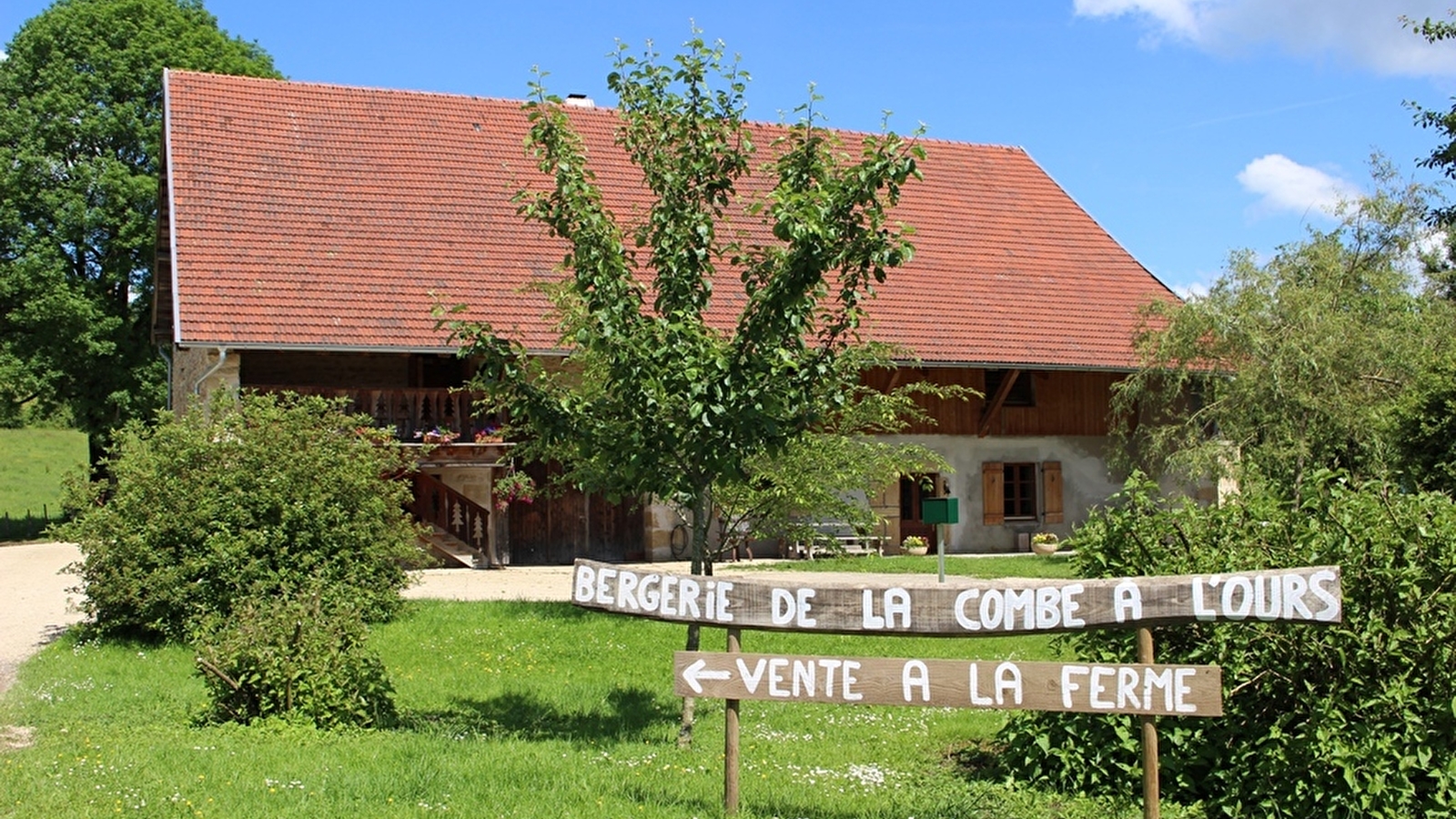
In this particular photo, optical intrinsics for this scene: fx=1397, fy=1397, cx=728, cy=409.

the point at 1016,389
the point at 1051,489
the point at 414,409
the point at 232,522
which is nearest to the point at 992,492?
the point at 1051,489

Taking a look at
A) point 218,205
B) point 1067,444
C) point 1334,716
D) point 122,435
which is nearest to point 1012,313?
point 1067,444

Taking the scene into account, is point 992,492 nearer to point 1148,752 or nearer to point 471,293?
point 471,293

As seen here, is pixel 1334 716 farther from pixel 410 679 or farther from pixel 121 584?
pixel 121 584

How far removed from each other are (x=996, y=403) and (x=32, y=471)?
34095 mm

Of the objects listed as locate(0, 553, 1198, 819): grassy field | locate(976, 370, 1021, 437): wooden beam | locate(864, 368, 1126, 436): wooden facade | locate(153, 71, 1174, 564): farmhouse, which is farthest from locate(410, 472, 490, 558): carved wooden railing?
locate(976, 370, 1021, 437): wooden beam

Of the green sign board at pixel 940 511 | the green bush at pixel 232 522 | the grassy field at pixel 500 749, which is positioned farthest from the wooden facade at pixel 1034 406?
the green bush at pixel 232 522

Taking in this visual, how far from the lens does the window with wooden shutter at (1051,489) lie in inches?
968

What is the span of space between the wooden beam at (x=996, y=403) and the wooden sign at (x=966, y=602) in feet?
55.4

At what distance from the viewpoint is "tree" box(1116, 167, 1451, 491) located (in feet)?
61.9

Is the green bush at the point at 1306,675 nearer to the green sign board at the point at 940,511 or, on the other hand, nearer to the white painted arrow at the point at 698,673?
the white painted arrow at the point at 698,673

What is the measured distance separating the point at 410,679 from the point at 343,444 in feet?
12.4

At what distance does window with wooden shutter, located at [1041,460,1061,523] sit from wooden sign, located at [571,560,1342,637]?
1828cm

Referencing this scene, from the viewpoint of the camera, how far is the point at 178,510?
13.4m

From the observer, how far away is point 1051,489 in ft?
80.7
